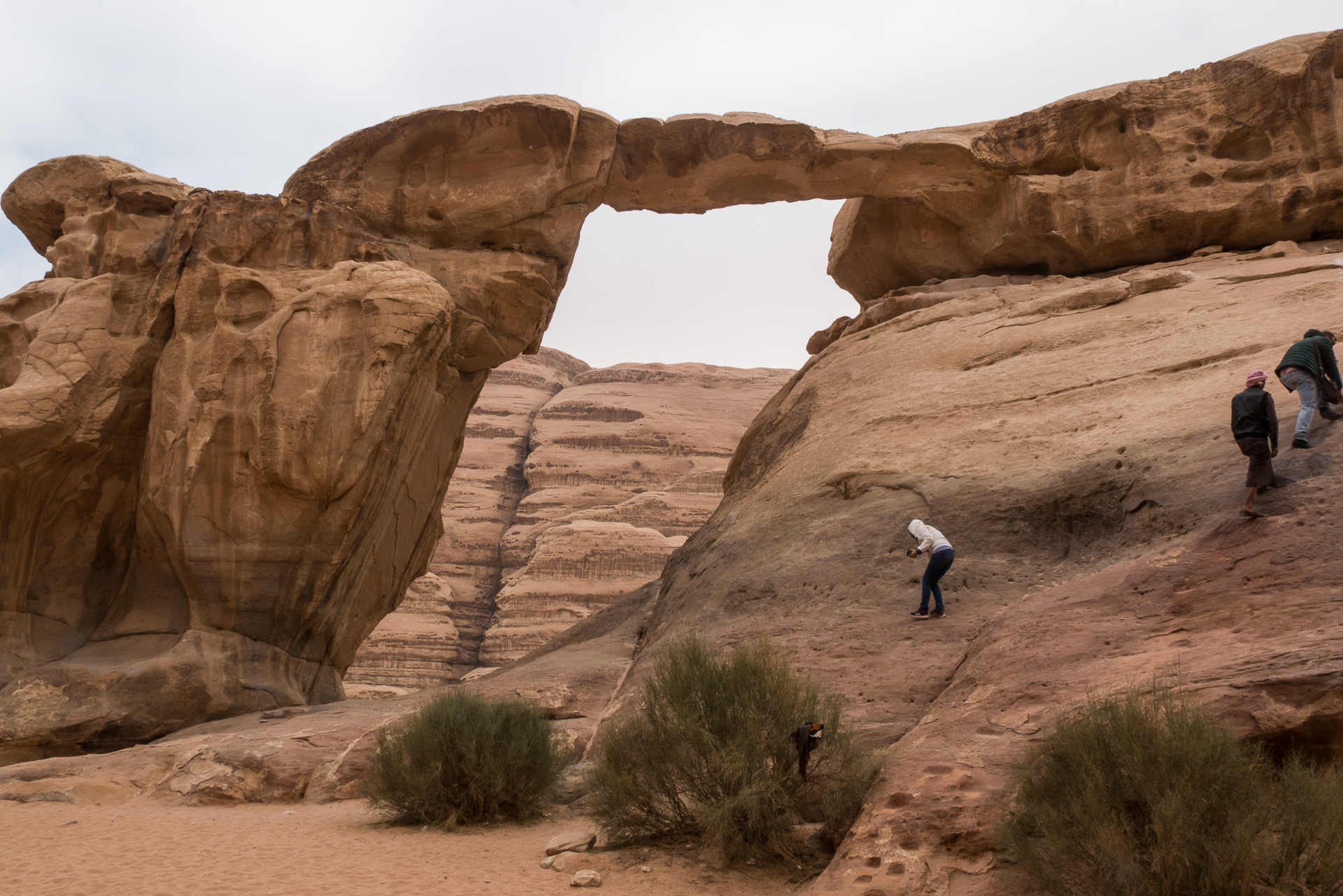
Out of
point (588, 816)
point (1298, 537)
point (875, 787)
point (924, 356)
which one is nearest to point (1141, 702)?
point (875, 787)

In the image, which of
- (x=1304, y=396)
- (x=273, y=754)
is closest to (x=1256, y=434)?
(x=1304, y=396)

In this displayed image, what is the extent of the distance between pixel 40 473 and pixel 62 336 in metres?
1.83

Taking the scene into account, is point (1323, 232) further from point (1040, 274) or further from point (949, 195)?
point (949, 195)

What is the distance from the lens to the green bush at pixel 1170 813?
396cm

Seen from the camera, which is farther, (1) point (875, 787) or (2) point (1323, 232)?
(2) point (1323, 232)

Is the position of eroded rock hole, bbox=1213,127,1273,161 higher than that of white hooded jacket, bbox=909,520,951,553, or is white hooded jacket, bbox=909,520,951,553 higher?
eroded rock hole, bbox=1213,127,1273,161

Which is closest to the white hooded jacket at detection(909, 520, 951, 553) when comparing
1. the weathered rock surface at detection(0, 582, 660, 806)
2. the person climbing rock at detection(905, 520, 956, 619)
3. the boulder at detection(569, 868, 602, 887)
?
the person climbing rock at detection(905, 520, 956, 619)

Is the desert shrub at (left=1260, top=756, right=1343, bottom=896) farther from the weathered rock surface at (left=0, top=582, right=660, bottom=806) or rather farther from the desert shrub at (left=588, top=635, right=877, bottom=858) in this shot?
the weathered rock surface at (left=0, top=582, right=660, bottom=806)

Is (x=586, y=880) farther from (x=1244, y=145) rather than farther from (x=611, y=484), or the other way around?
(x=611, y=484)

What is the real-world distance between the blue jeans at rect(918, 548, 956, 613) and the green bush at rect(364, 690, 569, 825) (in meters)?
3.27

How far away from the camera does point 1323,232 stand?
14781mm

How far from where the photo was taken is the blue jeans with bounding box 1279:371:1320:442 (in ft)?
23.8

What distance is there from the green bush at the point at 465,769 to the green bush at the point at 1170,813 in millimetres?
4078

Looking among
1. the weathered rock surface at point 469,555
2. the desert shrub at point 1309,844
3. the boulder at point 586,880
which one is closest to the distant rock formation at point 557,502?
the weathered rock surface at point 469,555
